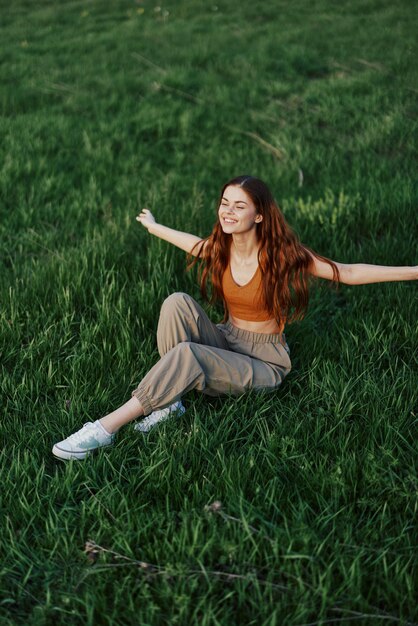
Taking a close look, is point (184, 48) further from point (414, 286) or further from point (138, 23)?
point (414, 286)

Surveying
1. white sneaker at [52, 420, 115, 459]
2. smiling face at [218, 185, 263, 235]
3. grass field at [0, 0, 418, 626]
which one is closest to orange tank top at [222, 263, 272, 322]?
smiling face at [218, 185, 263, 235]

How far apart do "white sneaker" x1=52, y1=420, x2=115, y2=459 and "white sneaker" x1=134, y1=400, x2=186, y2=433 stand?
126 mm

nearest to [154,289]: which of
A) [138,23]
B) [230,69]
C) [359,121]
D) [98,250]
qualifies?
[98,250]

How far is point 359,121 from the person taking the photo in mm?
5438

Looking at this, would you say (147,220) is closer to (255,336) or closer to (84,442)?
(255,336)

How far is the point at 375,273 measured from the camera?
2.49m

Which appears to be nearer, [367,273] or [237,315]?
[367,273]

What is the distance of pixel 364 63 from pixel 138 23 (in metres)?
3.55

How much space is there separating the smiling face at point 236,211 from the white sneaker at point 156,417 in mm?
730

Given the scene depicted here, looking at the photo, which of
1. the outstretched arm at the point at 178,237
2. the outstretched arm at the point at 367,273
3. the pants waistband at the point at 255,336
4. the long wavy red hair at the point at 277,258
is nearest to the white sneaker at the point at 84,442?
the pants waistband at the point at 255,336

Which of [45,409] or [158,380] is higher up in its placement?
[158,380]

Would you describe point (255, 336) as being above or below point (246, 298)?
below

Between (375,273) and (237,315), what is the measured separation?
0.61m

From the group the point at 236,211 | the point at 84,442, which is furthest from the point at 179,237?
the point at 84,442
